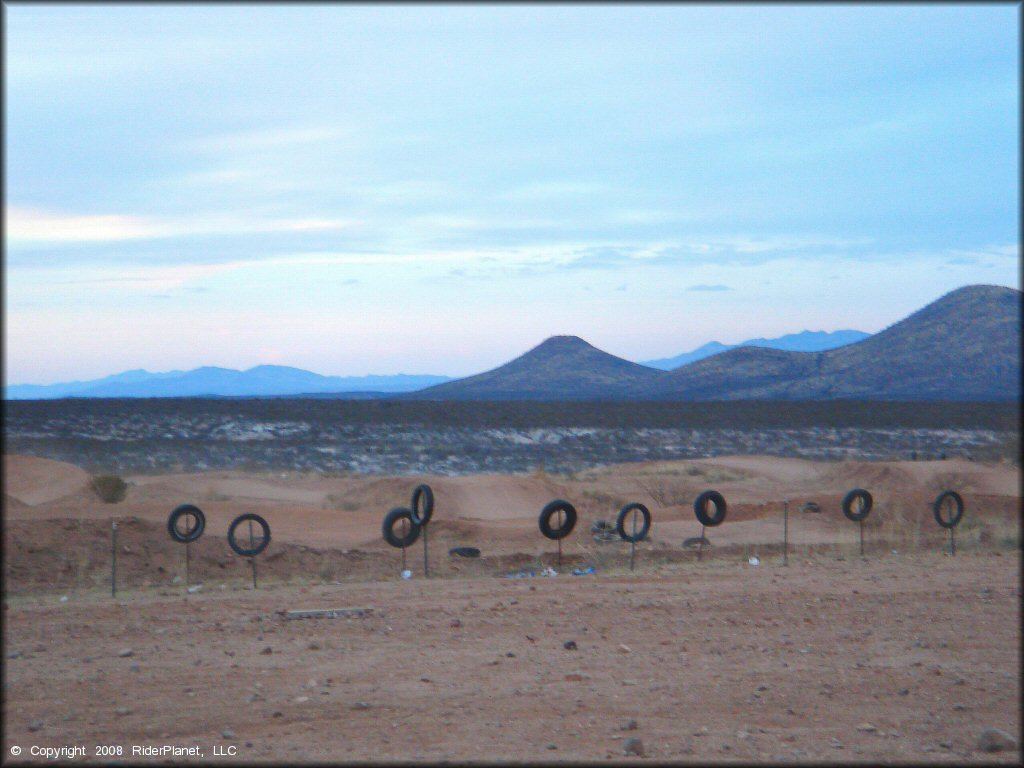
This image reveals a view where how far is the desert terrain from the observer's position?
6.80 metres

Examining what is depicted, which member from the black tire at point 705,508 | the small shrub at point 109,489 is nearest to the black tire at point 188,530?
the black tire at point 705,508

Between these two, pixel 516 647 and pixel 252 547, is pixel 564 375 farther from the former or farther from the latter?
pixel 516 647

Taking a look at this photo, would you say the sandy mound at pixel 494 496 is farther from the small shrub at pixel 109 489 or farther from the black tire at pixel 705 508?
the small shrub at pixel 109 489

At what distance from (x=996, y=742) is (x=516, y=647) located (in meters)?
4.87

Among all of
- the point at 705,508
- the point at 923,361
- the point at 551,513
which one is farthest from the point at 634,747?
the point at 705,508

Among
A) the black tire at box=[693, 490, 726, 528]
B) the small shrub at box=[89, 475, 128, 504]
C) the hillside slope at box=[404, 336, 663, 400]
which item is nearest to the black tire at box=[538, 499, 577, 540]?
the black tire at box=[693, 490, 726, 528]

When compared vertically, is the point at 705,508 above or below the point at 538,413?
below

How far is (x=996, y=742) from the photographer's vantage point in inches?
238

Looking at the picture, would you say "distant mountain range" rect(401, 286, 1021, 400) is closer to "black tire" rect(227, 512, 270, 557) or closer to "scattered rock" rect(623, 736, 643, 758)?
"scattered rock" rect(623, 736, 643, 758)

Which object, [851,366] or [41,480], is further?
[41,480]

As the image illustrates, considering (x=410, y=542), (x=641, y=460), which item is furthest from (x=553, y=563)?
(x=641, y=460)

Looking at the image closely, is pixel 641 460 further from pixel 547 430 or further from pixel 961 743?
pixel 961 743

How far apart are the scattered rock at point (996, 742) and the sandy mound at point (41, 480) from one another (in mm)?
25815

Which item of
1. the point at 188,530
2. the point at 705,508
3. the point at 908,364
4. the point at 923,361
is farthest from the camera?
the point at 705,508
